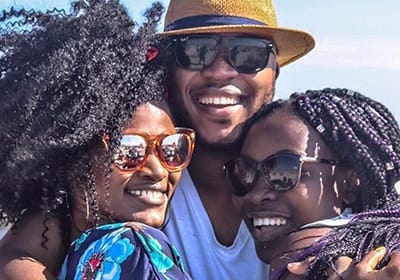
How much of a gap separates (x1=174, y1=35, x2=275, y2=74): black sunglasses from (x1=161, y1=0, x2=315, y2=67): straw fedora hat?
0.04 m

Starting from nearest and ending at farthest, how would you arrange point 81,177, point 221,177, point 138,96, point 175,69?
point 81,177
point 138,96
point 175,69
point 221,177

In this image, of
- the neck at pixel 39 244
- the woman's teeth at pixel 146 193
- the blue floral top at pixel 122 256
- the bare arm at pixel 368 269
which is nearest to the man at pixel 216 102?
the woman's teeth at pixel 146 193

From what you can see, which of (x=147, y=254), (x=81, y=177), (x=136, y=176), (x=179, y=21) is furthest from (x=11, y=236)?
(x=179, y=21)

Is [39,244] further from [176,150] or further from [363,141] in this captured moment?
[363,141]

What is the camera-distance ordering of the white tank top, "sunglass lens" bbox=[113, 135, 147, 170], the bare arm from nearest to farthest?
the bare arm
"sunglass lens" bbox=[113, 135, 147, 170]
the white tank top

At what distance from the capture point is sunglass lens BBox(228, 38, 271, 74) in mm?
3420

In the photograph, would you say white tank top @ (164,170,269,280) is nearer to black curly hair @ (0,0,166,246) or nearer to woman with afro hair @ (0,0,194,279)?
woman with afro hair @ (0,0,194,279)

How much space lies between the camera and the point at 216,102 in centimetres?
351

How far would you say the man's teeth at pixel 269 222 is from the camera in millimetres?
2770

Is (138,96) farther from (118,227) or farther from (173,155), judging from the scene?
(118,227)

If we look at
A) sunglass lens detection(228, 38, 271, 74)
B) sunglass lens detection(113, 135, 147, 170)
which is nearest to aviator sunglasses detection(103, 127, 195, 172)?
sunglass lens detection(113, 135, 147, 170)

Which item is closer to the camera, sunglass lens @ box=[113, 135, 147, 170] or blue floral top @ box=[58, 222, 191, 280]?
blue floral top @ box=[58, 222, 191, 280]

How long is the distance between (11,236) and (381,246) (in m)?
1.36

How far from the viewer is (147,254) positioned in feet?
7.12
